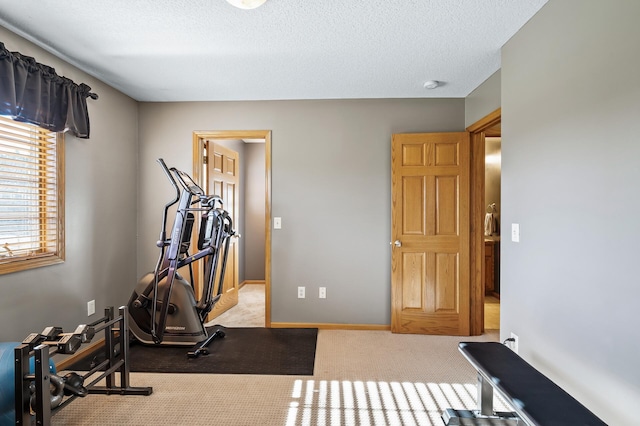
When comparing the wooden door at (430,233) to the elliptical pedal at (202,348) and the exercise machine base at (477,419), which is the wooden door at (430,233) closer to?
the exercise machine base at (477,419)

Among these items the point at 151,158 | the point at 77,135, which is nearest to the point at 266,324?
the point at 151,158

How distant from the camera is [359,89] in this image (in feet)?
A: 11.2

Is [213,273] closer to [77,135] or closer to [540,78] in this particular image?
[77,135]

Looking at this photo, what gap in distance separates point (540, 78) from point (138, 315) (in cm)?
354

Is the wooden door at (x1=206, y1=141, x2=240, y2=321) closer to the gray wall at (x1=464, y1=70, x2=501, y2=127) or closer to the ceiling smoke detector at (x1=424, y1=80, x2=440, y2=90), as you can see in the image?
the ceiling smoke detector at (x1=424, y1=80, x2=440, y2=90)

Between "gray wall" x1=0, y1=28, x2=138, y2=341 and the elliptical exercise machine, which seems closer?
"gray wall" x1=0, y1=28, x2=138, y2=341

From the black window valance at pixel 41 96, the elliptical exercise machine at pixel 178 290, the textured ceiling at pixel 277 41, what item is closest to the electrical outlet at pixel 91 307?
the elliptical exercise machine at pixel 178 290

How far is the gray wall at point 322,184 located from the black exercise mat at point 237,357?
427 mm

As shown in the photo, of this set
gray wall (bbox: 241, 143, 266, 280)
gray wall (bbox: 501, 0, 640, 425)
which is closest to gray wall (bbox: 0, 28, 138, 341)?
gray wall (bbox: 241, 143, 266, 280)

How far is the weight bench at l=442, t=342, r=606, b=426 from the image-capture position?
4.21ft

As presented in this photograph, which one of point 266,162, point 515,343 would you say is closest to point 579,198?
point 515,343

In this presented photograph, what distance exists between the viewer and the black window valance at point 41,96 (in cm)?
212

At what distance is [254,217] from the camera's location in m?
5.95

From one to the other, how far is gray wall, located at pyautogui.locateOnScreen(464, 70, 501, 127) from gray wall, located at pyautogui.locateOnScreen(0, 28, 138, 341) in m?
3.49
